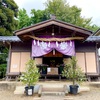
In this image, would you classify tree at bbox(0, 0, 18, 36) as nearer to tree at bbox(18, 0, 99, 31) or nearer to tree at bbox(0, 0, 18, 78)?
tree at bbox(0, 0, 18, 78)

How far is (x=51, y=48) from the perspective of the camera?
9438 mm

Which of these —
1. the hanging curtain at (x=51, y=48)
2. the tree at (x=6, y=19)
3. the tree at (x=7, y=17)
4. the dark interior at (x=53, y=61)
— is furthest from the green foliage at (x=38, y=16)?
the hanging curtain at (x=51, y=48)

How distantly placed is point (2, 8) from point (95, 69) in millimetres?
12749

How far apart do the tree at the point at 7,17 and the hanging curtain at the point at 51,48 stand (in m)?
7.58

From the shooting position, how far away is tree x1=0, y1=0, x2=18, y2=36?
1587 centimetres

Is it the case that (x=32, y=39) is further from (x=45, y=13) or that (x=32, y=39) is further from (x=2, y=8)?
(x=45, y=13)

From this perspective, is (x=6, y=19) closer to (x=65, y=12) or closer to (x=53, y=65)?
(x=53, y=65)

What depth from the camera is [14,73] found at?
1018 cm

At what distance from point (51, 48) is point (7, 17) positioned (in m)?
9.59

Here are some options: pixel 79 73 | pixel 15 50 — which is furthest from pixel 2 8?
pixel 79 73

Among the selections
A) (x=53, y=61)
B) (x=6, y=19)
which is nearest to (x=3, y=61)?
(x=6, y=19)

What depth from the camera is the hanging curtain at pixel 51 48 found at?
942 centimetres

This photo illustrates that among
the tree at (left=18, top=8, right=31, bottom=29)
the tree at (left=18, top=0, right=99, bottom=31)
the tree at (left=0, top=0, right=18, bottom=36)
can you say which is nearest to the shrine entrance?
the tree at (left=0, top=0, right=18, bottom=36)

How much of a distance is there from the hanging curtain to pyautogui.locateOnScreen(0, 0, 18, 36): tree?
7.58 metres
